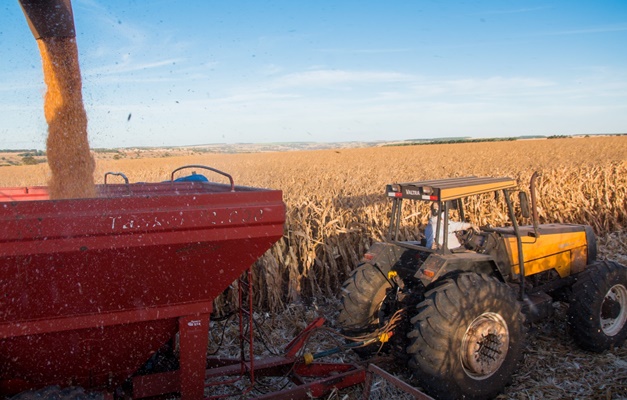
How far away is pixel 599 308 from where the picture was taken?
16.8 feet

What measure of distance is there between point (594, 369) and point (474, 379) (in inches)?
57.6

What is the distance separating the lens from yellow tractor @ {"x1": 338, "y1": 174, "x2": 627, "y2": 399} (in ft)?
13.4

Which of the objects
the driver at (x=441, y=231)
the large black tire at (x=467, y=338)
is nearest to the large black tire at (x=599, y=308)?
the large black tire at (x=467, y=338)

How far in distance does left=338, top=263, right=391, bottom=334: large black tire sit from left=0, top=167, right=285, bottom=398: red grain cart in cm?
174

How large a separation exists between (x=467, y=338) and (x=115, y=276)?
2768 mm

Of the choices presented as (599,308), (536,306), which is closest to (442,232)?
(536,306)

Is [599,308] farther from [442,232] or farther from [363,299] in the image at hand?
[363,299]

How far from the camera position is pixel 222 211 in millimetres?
3055

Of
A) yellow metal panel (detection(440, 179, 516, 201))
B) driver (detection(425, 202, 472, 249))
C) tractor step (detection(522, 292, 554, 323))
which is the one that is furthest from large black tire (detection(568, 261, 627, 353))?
driver (detection(425, 202, 472, 249))

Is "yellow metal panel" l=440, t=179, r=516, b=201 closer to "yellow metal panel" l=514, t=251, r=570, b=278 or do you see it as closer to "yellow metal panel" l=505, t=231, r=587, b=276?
"yellow metal panel" l=505, t=231, r=587, b=276

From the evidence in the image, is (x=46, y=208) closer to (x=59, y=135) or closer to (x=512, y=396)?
(x=59, y=135)

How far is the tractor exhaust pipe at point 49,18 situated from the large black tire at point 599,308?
5.30 metres

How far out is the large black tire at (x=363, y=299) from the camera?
479 centimetres

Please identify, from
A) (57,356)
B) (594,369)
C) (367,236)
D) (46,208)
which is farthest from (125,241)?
(367,236)
